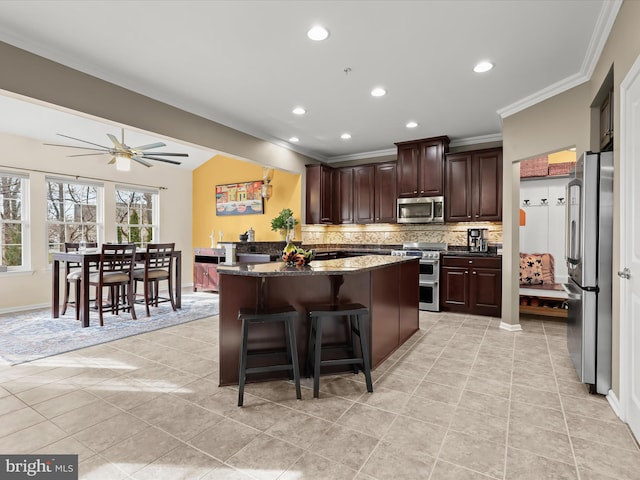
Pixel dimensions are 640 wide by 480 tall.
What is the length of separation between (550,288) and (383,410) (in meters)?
3.81

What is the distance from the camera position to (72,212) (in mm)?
6055

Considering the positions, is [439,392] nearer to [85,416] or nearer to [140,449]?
[140,449]

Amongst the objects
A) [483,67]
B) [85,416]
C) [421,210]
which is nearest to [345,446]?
[85,416]

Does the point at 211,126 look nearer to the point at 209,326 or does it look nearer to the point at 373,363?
the point at 209,326

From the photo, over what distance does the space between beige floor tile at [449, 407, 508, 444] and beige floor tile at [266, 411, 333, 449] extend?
802mm

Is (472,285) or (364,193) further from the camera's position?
(364,193)

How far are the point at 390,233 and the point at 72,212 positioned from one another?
18.9 feet

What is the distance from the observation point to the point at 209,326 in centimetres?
448

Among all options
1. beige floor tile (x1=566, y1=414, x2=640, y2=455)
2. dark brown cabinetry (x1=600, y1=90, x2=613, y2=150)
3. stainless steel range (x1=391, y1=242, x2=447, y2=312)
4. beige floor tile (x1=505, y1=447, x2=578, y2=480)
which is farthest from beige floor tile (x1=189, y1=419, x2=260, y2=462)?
stainless steel range (x1=391, y1=242, x2=447, y2=312)

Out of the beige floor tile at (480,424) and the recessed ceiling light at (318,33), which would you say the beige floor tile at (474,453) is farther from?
the recessed ceiling light at (318,33)

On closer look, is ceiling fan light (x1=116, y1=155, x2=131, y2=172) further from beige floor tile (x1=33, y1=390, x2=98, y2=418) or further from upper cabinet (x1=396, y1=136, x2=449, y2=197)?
upper cabinet (x1=396, y1=136, x2=449, y2=197)

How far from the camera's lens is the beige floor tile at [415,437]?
1.86 m

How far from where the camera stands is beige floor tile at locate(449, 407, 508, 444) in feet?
6.59

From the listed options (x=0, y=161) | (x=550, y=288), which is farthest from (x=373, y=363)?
(x=0, y=161)
